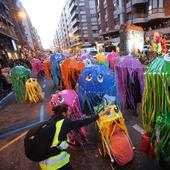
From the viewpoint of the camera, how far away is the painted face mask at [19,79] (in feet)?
31.2

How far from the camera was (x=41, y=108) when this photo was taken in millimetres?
7867

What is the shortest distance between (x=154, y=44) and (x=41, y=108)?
10.6 m

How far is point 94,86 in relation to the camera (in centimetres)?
422

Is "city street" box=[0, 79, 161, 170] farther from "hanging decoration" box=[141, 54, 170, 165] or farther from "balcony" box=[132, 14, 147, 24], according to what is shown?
"balcony" box=[132, 14, 147, 24]

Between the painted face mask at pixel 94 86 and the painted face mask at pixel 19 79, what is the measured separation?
6.13 metres

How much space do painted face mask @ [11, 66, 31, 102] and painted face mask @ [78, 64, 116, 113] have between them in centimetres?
613

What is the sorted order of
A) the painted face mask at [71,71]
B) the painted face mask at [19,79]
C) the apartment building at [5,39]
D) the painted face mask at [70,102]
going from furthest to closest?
the apartment building at [5,39]
the painted face mask at [19,79]
the painted face mask at [71,71]
the painted face mask at [70,102]

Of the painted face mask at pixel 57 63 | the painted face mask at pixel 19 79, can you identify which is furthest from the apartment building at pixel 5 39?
the painted face mask at pixel 57 63

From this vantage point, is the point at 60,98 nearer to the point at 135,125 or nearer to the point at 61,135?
the point at 61,135

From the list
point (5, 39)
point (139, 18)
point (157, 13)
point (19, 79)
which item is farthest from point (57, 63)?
point (139, 18)

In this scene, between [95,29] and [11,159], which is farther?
[95,29]

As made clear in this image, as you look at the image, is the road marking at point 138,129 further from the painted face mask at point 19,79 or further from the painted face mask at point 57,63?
the painted face mask at point 19,79

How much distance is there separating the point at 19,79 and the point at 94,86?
6.50 metres

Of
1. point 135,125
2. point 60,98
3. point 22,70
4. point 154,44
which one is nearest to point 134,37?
point 154,44
